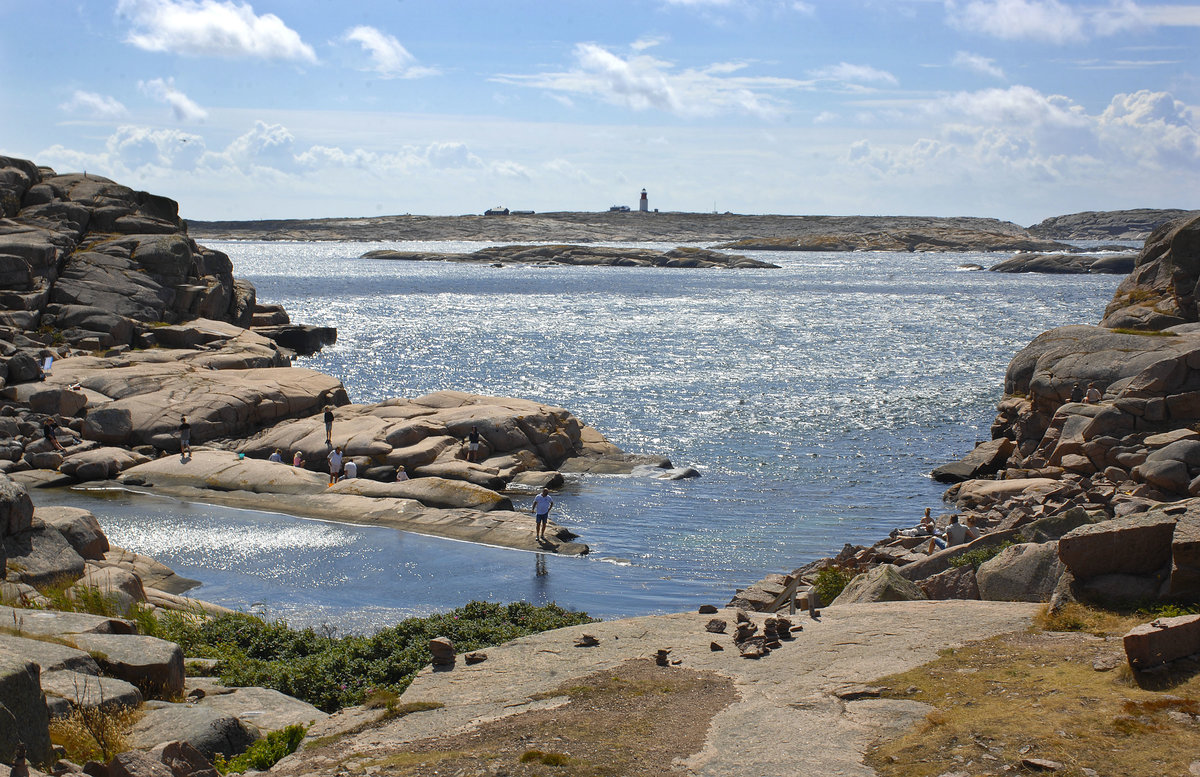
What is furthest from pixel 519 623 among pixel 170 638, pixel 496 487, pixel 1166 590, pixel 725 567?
pixel 496 487

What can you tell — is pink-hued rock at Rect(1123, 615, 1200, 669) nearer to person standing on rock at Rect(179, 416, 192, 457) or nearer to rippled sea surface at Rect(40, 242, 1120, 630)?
rippled sea surface at Rect(40, 242, 1120, 630)

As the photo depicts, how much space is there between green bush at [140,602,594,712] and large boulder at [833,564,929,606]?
490cm

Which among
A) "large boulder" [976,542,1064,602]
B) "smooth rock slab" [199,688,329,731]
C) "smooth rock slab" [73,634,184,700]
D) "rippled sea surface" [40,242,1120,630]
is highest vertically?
"large boulder" [976,542,1064,602]

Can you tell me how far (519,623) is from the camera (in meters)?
17.0

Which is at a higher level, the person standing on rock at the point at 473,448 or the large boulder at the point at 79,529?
the large boulder at the point at 79,529

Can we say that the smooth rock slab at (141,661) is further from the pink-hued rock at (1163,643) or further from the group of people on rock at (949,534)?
the group of people on rock at (949,534)

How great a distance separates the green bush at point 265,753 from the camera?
35.1 feet

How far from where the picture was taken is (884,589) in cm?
1688

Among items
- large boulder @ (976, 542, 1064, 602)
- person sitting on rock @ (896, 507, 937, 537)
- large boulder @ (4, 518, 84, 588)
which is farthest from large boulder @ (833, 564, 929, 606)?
large boulder @ (4, 518, 84, 588)

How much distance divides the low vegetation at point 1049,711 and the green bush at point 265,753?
6271 mm

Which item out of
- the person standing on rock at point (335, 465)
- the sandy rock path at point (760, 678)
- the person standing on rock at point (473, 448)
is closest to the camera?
the sandy rock path at point (760, 678)

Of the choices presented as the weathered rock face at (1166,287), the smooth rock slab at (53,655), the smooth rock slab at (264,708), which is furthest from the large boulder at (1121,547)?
the weathered rock face at (1166,287)

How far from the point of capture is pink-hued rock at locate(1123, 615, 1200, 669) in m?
10.9

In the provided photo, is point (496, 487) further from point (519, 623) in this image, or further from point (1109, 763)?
point (1109, 763)
